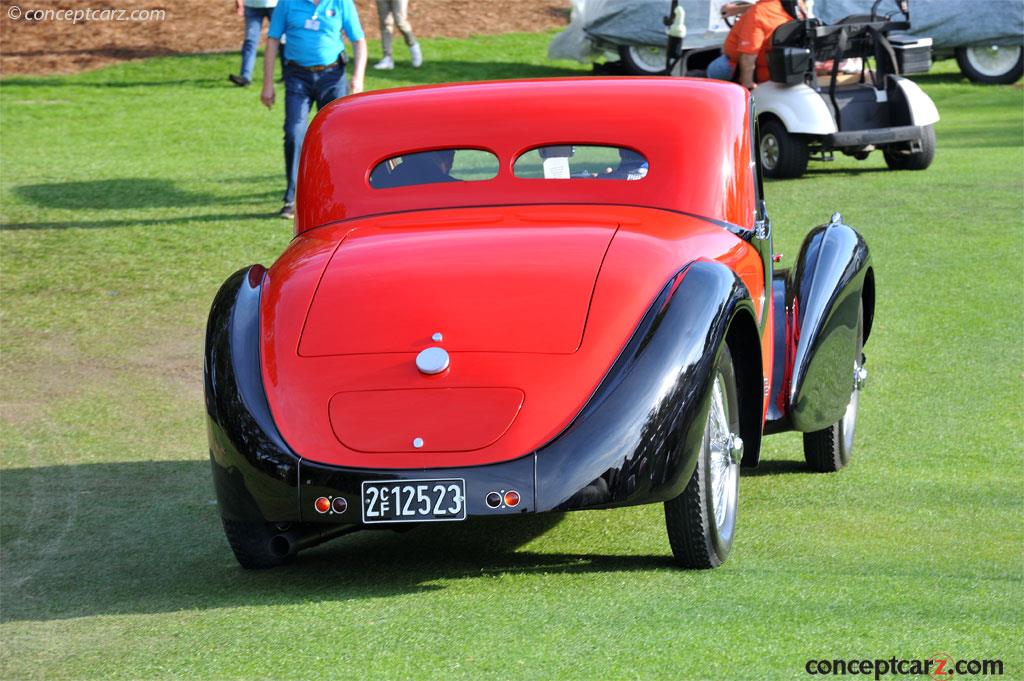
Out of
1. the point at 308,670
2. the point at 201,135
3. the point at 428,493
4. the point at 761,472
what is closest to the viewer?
the point at 308,670

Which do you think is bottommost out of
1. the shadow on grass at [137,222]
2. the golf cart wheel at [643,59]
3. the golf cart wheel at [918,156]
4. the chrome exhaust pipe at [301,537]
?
the golf cart wheel at [643,59]

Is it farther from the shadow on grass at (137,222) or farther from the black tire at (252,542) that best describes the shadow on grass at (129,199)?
the black tire at (252,542)

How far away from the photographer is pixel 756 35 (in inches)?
609

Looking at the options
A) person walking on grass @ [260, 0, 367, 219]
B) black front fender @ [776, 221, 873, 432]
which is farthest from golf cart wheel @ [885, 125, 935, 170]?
black front fender @ [776, 221, 873, 432]

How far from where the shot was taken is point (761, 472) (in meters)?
6.93

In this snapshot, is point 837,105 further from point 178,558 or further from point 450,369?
point 450,369

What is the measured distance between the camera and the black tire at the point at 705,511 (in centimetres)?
493

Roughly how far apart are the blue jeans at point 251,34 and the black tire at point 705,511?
14.6m

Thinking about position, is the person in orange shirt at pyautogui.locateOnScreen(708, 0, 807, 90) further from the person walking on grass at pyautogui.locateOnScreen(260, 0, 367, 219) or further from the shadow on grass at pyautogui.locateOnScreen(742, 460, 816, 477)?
the shadow on grass at pyautogui.locateOnScreen(742, 460, 816, 477)

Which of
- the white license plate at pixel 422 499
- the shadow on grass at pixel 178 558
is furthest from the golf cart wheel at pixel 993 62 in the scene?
the white license plate at pixel 422 499

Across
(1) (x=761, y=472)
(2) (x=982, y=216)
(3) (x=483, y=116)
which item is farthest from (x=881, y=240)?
(3) (x=483, y=116)

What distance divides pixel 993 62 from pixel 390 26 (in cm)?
860

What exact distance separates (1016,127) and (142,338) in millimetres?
12213

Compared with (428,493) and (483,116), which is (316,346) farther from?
(483,116)
